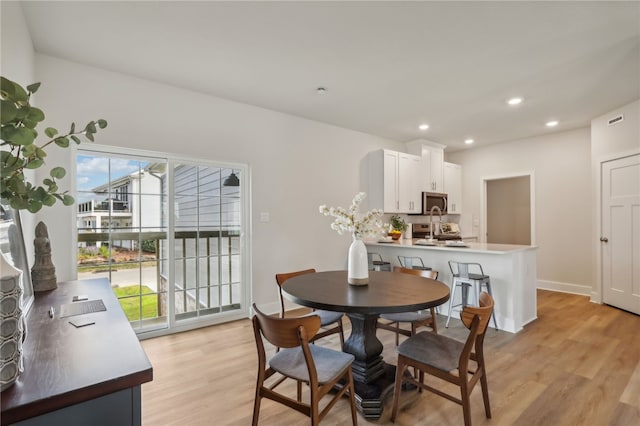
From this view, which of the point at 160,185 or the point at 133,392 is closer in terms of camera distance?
the point at 133,392

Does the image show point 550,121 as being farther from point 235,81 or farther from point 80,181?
point 80,181

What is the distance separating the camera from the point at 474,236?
6.54 meters

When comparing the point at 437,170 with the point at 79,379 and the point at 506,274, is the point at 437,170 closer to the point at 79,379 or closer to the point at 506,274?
the point at 506,274

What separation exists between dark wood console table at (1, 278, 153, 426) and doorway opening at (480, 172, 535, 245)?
727 cm

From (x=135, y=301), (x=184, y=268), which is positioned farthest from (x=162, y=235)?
(x=135, y=301)

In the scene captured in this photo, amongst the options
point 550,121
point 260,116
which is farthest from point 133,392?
point 550,121

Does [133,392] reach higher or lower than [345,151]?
lower

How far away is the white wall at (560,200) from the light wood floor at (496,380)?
1662mm

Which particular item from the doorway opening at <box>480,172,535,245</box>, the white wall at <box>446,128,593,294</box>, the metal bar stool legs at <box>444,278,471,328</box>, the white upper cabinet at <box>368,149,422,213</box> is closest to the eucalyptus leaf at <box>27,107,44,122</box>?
the metal bar stool legs at <box>444,278,471,328</box>

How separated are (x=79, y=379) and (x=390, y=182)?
488 centimetres

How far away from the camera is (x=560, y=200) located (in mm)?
5410

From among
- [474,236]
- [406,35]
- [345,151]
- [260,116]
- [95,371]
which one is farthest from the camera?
[474,236]

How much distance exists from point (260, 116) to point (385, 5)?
232 cm

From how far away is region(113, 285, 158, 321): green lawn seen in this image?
130 inches
